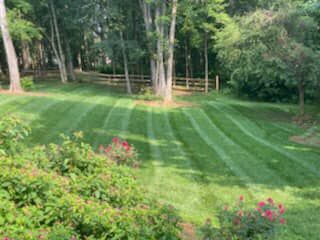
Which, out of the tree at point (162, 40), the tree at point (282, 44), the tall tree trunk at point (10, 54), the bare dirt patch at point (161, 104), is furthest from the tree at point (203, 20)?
the tall tree trunk at point (10, 54)

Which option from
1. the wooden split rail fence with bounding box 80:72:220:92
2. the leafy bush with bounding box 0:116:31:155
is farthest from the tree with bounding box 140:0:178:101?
the leafy bush with bounding box 0:116:31:155

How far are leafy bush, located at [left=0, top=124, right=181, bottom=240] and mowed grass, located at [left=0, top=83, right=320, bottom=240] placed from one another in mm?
1225

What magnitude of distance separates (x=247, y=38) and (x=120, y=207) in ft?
38.6

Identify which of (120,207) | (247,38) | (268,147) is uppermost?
(247,38)

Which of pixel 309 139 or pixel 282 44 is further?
pixel 282 44

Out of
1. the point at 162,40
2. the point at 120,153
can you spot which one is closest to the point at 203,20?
the point at 162,40

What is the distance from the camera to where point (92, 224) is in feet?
10.5

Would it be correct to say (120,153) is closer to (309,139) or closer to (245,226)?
(245,226)

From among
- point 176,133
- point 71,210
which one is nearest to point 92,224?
point 71,210

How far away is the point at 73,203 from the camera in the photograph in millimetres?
3492

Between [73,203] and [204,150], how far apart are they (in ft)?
18.6

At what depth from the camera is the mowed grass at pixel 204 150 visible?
5.46m

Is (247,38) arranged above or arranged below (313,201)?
above

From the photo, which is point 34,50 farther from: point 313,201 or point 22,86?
point 313,201
